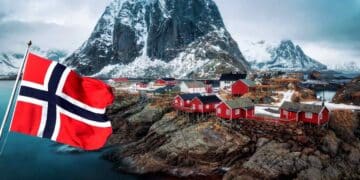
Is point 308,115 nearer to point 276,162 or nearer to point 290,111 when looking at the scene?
point 290,111

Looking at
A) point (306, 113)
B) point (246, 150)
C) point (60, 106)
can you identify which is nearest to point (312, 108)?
point (306, 113)

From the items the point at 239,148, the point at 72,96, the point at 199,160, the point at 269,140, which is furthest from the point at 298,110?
the point at 72,96

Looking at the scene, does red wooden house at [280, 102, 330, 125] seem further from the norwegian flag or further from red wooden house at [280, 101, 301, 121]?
the norwegian flag

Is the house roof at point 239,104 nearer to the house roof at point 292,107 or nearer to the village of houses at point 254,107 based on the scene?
the village of houses at point 254,107

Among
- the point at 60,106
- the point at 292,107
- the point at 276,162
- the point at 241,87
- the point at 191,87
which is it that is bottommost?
the point at 276,162

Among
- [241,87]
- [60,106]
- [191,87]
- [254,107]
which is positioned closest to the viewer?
[60,106]

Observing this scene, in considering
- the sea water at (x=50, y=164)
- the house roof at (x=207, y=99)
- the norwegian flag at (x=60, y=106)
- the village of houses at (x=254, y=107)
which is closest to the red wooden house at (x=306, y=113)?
the village of houses at (x=254, y=107)

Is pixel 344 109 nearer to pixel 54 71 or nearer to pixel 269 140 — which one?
pixel 269 140

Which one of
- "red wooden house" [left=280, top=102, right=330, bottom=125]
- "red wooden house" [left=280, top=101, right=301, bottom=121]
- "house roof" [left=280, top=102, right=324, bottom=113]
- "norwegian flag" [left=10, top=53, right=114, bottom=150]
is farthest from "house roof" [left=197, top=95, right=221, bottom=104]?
"norwegian flag" [left=10, top=53, right=114, bottom=150]
